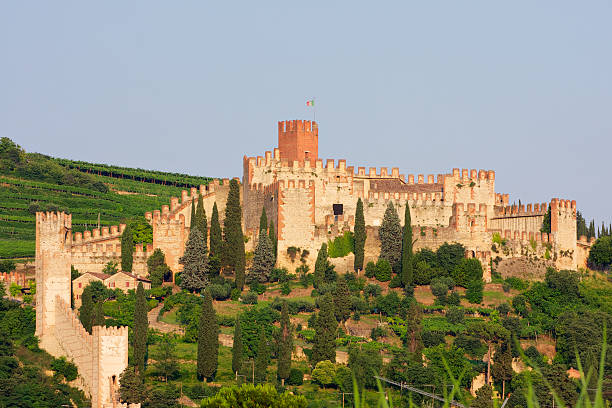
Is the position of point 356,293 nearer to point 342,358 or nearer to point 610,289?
point 342,358

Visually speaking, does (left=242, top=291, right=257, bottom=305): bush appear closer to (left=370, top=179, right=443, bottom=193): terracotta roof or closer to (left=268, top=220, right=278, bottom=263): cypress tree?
(left=268, top=220, right=278, bottom=263): cypress tree

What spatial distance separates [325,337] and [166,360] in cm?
825

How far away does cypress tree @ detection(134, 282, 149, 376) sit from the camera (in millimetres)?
48278

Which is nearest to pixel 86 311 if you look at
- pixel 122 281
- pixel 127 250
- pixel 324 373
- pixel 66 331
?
pixel 66 331

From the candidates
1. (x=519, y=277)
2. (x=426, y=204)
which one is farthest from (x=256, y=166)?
(x=519, y=277)

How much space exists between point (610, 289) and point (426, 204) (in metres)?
13.3

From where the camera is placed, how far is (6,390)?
4541cm

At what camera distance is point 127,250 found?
61.1m

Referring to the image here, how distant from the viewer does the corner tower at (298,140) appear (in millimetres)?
69812

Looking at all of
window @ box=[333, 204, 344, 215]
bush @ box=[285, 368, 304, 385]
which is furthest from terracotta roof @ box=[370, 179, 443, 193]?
bush @ box=[285, 368, 304, 385]

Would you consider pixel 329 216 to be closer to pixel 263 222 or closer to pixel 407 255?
pixel 263 222

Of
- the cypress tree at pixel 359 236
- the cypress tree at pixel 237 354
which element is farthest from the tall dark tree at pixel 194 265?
the cypress tree at pixel 237 354

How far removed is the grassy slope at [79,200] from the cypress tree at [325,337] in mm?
26095

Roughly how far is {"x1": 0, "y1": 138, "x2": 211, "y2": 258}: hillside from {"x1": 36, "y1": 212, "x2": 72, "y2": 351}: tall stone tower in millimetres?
9849
